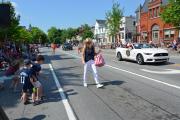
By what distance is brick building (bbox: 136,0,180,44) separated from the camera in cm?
5553

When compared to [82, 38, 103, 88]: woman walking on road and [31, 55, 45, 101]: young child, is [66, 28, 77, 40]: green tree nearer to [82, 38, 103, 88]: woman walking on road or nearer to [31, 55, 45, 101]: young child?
[82, 38, 103, 88]: woman walking on road

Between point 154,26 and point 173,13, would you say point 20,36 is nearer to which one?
point 154,26

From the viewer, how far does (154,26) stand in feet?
201

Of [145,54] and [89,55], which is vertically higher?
[89,55]

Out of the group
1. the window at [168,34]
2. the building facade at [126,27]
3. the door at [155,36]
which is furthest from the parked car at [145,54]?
the building facade at [126,27]

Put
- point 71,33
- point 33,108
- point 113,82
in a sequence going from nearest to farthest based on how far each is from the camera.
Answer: point 33,108, point 113,82, point 71,33

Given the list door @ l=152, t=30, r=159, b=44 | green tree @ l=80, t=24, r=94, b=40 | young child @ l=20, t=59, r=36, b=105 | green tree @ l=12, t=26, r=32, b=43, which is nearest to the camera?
young child @ l=20, t=59, r=36, b=105

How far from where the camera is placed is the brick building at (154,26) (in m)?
55.5

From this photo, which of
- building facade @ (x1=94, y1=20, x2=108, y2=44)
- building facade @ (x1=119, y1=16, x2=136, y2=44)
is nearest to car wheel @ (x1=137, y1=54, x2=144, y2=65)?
building facade @ (x1=119, y1=16, x2=136, y2=44)

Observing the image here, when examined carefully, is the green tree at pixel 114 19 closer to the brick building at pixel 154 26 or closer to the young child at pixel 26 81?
the brick building at pixel 154 26

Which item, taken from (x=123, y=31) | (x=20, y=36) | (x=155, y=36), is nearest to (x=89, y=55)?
(x=20, y=36)

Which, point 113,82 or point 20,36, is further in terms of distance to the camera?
point 20,36

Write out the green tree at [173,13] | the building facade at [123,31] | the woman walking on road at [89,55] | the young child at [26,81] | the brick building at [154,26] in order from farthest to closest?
the building facade at [123,31] < the brick building at [154,26] < the green tree at [173,13] < the woman walking on road at [89,55] < the young child at [26,81]

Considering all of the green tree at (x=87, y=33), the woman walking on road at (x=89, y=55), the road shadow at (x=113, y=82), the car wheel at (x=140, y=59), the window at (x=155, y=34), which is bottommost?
the road shadow at (x=113, y=82)
